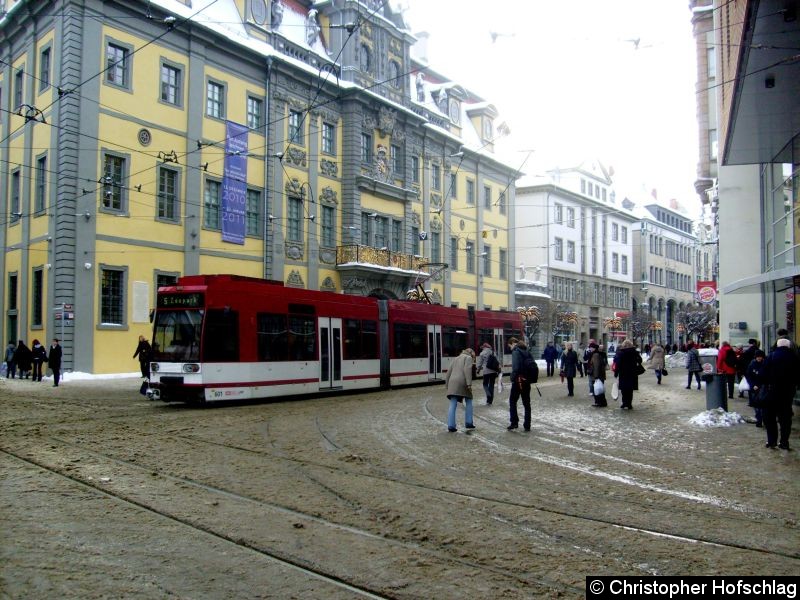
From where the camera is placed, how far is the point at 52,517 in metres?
7.03

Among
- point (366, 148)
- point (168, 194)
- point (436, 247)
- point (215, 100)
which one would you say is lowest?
point (436, 247)

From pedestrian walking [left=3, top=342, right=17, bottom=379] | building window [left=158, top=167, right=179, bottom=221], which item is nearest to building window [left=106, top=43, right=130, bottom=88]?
building window [left=158, top=167, right=179, bottom=221]

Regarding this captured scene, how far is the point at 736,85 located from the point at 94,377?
22.4 meters

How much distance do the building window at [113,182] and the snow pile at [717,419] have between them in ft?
73.2

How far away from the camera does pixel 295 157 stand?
36.8 m

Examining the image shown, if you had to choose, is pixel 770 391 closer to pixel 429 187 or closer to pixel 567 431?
pixel 567 431

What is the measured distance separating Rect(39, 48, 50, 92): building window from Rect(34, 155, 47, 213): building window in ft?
9.19

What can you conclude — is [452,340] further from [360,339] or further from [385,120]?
[385,120]

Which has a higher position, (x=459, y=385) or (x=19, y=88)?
(x=19, y=88)

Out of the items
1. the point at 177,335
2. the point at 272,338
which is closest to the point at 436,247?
the point at 272,338

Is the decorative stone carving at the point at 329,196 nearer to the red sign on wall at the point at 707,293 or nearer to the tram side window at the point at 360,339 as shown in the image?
the tram side window at the point at 360,339

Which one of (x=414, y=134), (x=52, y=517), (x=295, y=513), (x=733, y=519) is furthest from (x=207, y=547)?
(x=414, y=134)

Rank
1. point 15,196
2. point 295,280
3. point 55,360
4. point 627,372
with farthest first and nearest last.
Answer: point 295,280 < point 15,196 < point 55,360 < point 627,372

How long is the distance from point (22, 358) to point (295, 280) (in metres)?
12.8
